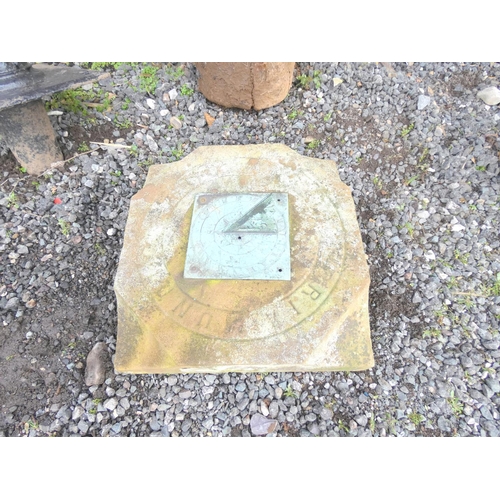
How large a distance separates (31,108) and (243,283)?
1.91 meters

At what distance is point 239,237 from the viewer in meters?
2.09

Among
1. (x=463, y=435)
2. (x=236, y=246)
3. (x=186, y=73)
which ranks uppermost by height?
(x=186, y=73)

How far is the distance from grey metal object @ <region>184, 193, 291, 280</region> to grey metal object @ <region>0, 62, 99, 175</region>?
3.86 ft

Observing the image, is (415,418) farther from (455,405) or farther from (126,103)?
(126,103)

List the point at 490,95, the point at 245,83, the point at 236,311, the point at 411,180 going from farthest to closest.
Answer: the point at 490,95 < the point at 245,83 < the point at 411,180 < the point at 236,311

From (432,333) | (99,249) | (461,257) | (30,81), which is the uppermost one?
(30,81)

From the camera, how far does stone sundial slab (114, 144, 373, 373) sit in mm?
1916

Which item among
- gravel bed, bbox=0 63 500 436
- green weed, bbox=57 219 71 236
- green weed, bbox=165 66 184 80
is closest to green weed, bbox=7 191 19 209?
gravel bed, bbox=0 63 500 436

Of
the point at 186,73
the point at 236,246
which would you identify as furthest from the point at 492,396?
the point at 186,73

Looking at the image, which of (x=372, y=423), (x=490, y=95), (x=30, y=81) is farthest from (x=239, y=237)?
(x=490, y=95)

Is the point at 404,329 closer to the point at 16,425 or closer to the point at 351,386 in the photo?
the point at 351,386

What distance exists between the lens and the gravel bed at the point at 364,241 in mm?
2113

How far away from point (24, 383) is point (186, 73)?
8.87 ft

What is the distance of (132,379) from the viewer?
221 centimetres
